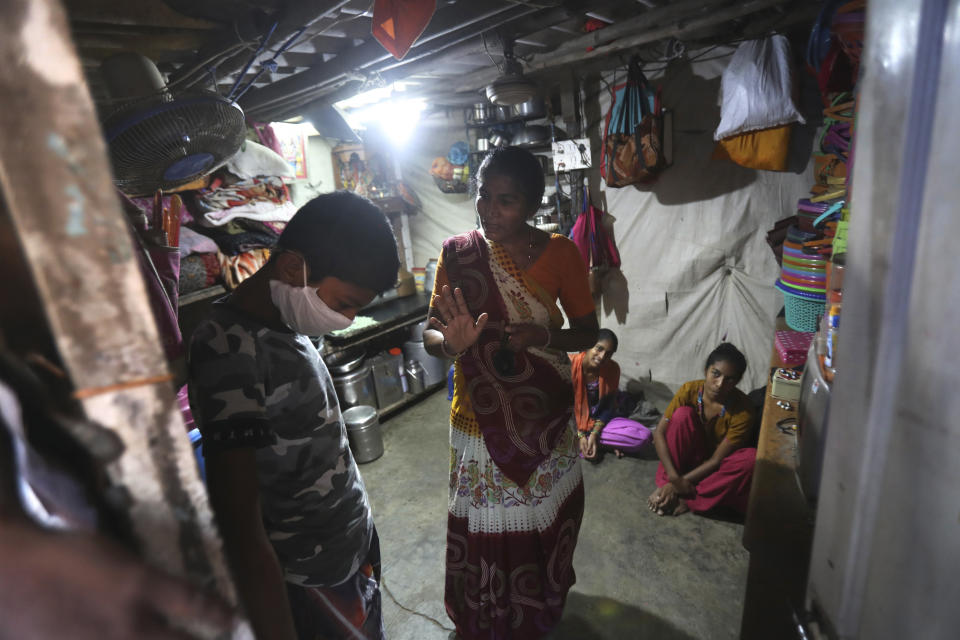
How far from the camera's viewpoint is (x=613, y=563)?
262 centimetres

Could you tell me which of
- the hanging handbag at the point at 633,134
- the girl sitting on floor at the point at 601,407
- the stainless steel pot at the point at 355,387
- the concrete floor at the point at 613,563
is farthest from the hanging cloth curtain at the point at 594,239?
the stainless steel pot at the point at 355,387

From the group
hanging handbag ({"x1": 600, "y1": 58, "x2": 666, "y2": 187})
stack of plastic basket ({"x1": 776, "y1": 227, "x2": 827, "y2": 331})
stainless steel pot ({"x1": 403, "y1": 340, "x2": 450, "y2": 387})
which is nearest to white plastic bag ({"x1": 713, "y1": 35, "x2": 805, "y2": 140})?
hanging handbag ({"x1": 600, "y1": 58, "x2": 666, "y2": 187})

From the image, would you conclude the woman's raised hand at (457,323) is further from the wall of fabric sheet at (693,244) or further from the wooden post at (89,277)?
the wall of fabric sheet at (693,244)

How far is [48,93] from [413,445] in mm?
4057

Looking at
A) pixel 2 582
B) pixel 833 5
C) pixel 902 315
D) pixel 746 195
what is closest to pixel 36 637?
pixel 2 582

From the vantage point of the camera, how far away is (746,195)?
3564mm

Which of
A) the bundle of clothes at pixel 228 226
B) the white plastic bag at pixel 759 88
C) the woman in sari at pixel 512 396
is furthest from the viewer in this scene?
the bundle of clothes at pixel 228 226

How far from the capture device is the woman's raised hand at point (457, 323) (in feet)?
5.45

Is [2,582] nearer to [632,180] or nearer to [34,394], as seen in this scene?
[34,394]

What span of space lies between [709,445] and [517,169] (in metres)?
2.52

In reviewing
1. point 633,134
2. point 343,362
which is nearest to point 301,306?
point 343,362

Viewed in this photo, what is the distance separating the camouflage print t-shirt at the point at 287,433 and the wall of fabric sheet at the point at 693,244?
3509 mm

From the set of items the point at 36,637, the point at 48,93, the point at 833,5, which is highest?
the point at 833,5

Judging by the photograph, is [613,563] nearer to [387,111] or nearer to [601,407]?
[601,407]
